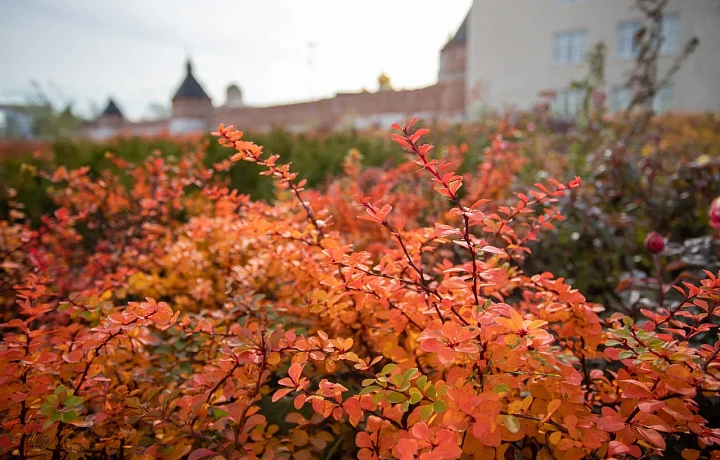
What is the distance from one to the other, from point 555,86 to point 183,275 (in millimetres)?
20949

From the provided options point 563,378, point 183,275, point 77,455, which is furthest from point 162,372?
point 563,378

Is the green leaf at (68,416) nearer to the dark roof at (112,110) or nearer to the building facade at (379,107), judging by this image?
the building facade at (379,107)

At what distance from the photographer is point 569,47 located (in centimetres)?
1939

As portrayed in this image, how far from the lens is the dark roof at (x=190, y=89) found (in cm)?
3738

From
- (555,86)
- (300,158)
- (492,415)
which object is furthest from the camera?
(555,86)

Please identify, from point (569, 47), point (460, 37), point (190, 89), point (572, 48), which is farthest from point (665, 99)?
point (190, 89)

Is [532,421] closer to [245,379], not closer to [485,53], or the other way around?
[245,379]

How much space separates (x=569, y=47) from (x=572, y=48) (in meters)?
0.15

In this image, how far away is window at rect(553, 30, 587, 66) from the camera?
19047 mm

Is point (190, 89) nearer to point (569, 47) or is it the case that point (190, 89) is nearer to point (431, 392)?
point (569, 47)

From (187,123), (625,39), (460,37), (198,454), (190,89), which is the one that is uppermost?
(460,37)

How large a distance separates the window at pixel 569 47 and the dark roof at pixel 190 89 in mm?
28300

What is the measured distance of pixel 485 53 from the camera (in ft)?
68.7

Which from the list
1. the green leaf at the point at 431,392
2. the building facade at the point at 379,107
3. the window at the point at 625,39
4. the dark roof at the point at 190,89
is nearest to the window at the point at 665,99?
the window at the point at 625,39
